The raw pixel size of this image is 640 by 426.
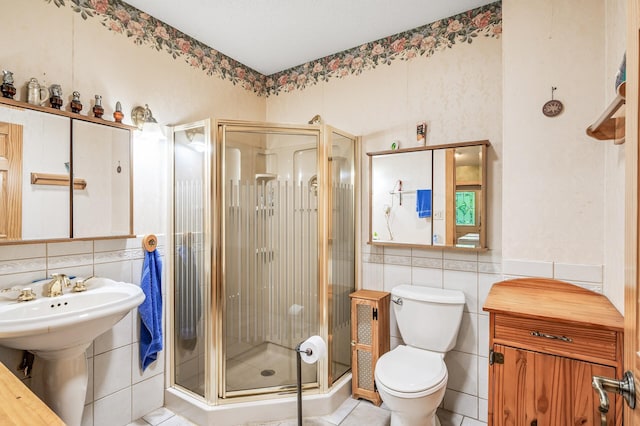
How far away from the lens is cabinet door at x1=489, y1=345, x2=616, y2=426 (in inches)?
45.4

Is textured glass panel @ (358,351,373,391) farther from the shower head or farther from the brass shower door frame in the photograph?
the shower head

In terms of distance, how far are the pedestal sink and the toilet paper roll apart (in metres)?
0.92

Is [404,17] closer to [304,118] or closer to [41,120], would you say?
[304,118]

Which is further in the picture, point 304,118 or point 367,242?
point 304,118

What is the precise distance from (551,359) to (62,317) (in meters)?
1.94

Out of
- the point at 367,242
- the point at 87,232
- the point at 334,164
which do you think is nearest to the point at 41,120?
the point at 87,232

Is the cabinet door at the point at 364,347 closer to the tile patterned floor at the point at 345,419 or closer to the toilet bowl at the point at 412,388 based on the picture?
the tile patterned floor at the point at 345,419

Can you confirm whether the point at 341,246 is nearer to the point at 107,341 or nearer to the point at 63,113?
the point at 107,341

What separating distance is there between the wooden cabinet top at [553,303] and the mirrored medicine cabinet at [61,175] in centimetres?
205

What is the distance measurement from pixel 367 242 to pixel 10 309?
2.00m

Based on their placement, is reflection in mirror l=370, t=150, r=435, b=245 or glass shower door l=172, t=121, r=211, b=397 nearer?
glass shower door l=172, t=121, r=211, b=397

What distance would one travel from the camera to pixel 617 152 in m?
1.31

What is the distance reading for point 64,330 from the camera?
1.34 metres

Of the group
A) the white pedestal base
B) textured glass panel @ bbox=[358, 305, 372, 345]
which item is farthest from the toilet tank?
the white pedestal base
